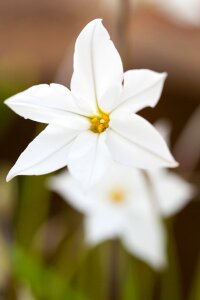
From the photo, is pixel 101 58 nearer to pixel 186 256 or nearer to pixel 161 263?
pixel 161 263

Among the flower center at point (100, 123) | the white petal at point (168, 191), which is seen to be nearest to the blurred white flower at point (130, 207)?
the white petal at point (168, 191)

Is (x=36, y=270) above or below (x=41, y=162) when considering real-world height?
below

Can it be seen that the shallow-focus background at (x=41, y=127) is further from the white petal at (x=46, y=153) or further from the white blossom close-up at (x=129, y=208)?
the white petal at (x=46, y=153)

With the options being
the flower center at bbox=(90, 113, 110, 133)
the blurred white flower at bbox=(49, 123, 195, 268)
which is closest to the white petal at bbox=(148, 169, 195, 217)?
the blurred white flower at bbox=(49, 123, 195, 268)

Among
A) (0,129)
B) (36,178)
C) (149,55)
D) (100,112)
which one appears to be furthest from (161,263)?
(149,55)

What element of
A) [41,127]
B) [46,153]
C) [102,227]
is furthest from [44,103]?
[41,127]

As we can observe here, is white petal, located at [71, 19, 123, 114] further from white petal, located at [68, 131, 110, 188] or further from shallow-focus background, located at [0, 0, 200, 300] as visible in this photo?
shallow-focus background, located at [0, 0, 200, 300]

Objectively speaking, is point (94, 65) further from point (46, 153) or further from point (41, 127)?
point (41, 127)
